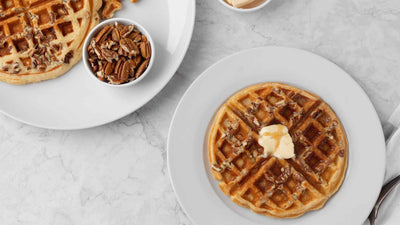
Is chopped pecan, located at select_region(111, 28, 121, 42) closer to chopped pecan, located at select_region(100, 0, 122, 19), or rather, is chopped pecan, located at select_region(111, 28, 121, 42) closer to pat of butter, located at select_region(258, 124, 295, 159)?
chopped pecan, located at select_region(100, 0, 122, 19)

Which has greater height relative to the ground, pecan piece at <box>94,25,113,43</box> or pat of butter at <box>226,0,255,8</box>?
pat of butter at <box>226,0,255,8</box>

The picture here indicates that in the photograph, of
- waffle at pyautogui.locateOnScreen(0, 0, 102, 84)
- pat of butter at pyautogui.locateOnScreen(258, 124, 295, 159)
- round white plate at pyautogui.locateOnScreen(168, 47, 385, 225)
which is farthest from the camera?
waffle at pyautogui.locateOnScreen(0, 0, 102, 84)

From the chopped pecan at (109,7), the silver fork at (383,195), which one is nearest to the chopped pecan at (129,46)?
the chopped pecan at (109,7)

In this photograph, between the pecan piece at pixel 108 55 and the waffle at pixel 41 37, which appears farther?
the waffle at pixel 41 37

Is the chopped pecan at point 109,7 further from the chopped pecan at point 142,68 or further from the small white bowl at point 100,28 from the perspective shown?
the chopped pecan at point 142,68

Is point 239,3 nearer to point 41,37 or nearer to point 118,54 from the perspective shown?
point 118,54

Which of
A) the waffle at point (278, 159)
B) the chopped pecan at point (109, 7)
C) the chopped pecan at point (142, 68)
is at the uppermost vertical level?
the chopped pecan at point (109, 7)

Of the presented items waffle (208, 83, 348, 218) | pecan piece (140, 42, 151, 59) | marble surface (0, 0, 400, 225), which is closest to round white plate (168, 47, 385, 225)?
waffle (208, 83, 348, 218)

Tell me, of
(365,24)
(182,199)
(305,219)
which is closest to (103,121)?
(182,199)

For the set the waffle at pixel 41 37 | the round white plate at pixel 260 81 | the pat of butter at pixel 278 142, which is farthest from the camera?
the waffle at pixel 41 37
